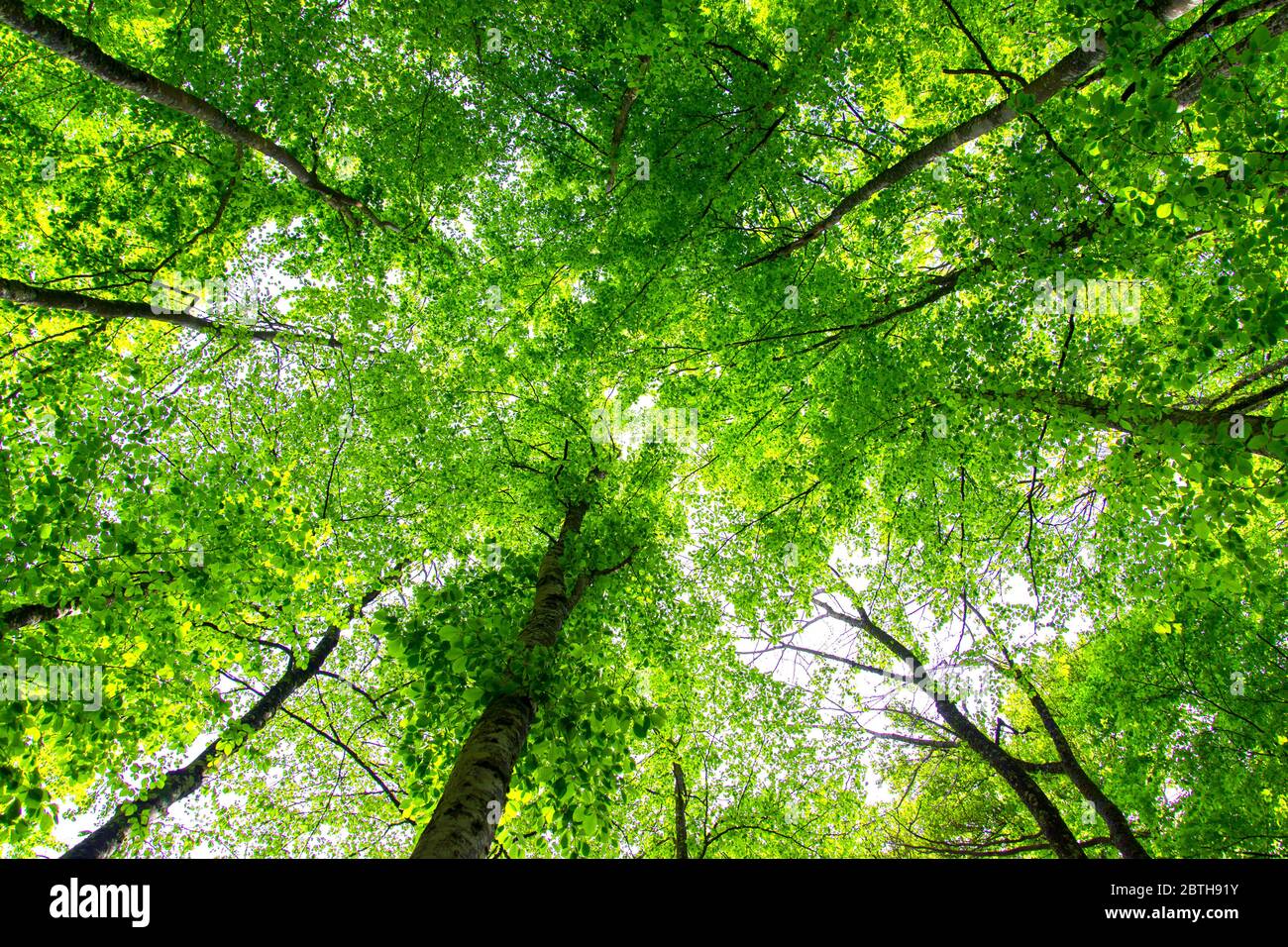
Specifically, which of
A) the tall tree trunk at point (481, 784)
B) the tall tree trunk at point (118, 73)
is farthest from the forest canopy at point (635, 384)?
the tall tree trunk at point (481, 784)

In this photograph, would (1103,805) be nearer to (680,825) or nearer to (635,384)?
(680,825)

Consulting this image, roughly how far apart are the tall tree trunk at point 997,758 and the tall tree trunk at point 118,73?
571 inches

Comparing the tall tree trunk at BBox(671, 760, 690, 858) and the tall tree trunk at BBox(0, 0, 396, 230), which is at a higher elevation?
the tall tree trunk at BBox(0, 0, 396, 230)

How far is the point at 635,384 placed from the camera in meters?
10.4

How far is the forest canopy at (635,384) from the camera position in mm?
7000

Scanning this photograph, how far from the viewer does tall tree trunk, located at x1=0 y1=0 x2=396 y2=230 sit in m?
6.15

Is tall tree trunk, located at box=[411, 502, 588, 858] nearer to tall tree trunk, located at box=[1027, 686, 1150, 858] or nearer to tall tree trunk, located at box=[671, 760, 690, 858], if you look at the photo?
tall tree trunk, located at box=[671, 760, 690, 858]

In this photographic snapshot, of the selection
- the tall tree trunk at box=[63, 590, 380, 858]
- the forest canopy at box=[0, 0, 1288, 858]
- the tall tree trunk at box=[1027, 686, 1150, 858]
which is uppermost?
the forest canopy at box=[0, 0, 1288, 858]

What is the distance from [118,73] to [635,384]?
795 cm

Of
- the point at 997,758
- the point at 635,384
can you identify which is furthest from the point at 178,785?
the point at 997,758

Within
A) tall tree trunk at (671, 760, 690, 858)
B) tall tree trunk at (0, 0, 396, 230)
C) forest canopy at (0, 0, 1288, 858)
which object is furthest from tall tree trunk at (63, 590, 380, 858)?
tall tree trunk at (0, 0, 396, 230)

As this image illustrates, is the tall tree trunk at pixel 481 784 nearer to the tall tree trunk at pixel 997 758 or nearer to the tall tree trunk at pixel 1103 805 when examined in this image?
the tall tree trunk at pixel 997 758

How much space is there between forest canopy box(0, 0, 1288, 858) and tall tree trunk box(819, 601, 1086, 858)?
108mm
